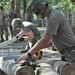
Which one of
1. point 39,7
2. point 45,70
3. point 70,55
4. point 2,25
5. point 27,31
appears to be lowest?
point 2,25

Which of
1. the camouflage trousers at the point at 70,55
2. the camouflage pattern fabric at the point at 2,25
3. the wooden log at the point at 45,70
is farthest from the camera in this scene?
the camouflage pattern fabric at the point at 2,25

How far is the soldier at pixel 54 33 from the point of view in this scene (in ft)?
19.8

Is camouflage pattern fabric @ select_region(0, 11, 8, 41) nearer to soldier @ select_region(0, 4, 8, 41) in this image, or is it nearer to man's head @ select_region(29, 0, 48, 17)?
soldier @ select_region(0, 4, 8, 41)

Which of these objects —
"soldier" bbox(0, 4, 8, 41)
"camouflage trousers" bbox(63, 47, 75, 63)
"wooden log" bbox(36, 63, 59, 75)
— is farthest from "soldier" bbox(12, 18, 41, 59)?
"soldier" bbox(0, 4, 8, 41)

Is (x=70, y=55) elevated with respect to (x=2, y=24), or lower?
elevated

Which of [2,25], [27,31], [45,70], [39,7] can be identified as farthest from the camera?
[2,25]

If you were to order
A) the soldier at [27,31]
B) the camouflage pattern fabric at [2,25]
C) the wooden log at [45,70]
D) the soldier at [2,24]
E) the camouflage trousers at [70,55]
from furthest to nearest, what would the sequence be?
the camouflage pattern fabric at [2,25]
the soldier at [2,24]
the soldier at [27,31]
the camouflage trousers at [70,55]
the wooden log at [45,70]

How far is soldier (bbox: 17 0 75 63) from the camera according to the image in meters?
6.03

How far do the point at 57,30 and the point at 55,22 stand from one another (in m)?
0.24

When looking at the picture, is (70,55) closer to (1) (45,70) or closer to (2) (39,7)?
(1) (45,70)

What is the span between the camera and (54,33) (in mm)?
6043

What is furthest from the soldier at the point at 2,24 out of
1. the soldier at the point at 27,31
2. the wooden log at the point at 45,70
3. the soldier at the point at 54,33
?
the soldier at the point at 54,33

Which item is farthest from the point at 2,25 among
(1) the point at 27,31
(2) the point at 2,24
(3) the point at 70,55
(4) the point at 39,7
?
(4) the point at 39,7

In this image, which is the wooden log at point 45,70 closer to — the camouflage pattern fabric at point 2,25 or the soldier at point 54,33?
the soldier at point 54,33
